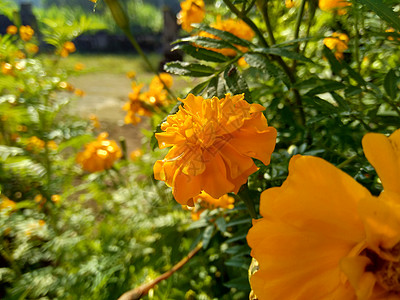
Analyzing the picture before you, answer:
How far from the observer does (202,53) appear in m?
0.43

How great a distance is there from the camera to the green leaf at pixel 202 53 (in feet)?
1.37

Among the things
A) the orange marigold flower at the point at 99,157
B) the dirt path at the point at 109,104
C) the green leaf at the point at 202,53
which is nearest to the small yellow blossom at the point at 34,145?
the orange marigold flower at the point at 99,157

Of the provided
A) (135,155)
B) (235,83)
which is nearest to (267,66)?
(235,83)

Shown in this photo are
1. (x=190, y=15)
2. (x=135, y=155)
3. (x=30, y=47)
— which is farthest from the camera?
(x=135, y=155)

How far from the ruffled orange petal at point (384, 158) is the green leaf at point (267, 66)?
16 centimetres

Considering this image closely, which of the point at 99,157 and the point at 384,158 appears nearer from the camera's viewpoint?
the point at 384,158

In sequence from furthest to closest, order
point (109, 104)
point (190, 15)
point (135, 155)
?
point (109, 104) < point (135, 155) < point (190, 15)

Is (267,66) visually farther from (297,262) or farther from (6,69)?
(6,69)

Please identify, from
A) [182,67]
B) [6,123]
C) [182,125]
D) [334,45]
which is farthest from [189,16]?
[6,123]

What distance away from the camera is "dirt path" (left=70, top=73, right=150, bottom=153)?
267 centimetres

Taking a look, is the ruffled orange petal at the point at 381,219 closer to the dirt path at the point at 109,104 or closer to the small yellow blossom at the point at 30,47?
the small yellow blossom at the point at 30,47

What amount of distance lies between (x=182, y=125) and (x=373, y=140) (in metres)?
0.17

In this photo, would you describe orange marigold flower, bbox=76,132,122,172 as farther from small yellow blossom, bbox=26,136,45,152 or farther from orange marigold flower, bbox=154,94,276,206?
orange marigold flower, bbox=154,94,276,206

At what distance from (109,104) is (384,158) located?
3356 millimetres
